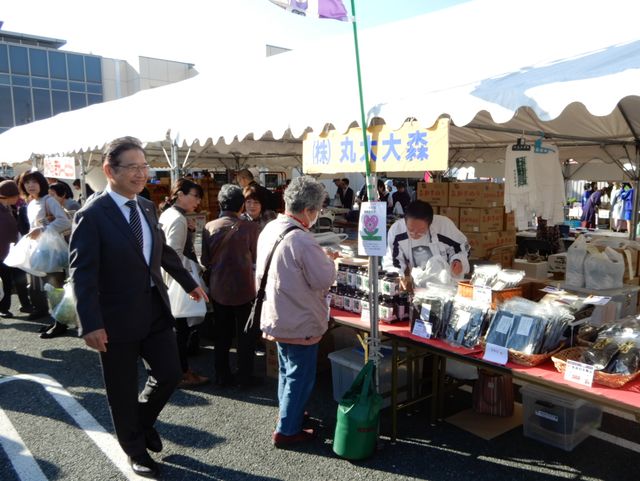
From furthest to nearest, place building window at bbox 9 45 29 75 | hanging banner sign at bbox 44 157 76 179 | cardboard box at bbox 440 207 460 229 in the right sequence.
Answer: building window at bbox 9 45 29 75 < hanging banner sign at bbox 44 157 76 179 < cardboard box at bbox 440 207 460 229

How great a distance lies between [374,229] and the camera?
2.83 metres

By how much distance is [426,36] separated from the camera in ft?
15.3

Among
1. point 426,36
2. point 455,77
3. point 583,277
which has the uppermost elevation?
point 426,36

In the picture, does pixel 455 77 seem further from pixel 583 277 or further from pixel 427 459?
pixel 427 459

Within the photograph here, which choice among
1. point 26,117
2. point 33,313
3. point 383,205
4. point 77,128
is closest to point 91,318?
point 383,205

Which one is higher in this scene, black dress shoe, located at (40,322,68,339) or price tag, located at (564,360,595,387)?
price tag, located at (564,360,595,387)

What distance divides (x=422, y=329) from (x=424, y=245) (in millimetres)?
1083

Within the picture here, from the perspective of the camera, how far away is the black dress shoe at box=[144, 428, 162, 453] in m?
2.90

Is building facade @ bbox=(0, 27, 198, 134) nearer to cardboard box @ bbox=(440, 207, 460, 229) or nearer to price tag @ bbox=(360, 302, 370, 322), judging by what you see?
cardboard box @ bbox=(440, 207, 460, 229)

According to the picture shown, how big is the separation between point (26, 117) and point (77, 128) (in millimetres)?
25836

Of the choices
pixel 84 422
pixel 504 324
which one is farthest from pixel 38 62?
pixel 504 324

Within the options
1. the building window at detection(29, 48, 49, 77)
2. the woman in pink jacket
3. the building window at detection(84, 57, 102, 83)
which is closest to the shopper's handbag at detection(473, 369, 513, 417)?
the woman in pink jacket

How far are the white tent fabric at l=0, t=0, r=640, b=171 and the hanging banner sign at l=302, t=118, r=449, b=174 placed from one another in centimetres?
10

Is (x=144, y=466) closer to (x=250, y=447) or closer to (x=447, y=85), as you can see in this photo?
(x=250, y=447)
